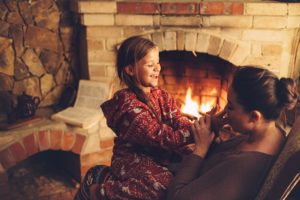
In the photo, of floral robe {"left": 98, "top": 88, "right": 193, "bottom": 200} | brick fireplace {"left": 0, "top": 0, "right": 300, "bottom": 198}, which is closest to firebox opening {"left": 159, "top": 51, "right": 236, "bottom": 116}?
brick fireplace {"left": 0, "top": 0, "right": 300, "bottom": 198}

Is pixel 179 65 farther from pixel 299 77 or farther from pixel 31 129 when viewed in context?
pixel 31 129

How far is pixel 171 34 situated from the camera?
8.82ft

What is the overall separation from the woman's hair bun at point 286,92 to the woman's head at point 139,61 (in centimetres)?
64

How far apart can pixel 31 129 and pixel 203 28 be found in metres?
1.38

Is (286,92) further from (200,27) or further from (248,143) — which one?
(200,27)

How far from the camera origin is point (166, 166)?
1.75 meters

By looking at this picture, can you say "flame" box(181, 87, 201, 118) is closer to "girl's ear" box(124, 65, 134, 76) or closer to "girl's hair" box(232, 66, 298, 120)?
"girl's ear" box(124, 65, 134, 76)

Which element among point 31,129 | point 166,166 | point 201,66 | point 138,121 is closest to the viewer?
point 138,121

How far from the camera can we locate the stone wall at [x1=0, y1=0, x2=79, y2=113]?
8.79 feet

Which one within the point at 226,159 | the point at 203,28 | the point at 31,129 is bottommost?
the point at 31,129

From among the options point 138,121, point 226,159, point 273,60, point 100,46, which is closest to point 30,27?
point 100,46

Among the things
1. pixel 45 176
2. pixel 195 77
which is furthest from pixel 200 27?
pixel 45 176

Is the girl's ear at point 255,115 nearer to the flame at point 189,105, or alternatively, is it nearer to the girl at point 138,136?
the girl at point 138,136

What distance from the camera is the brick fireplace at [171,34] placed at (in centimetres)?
261
